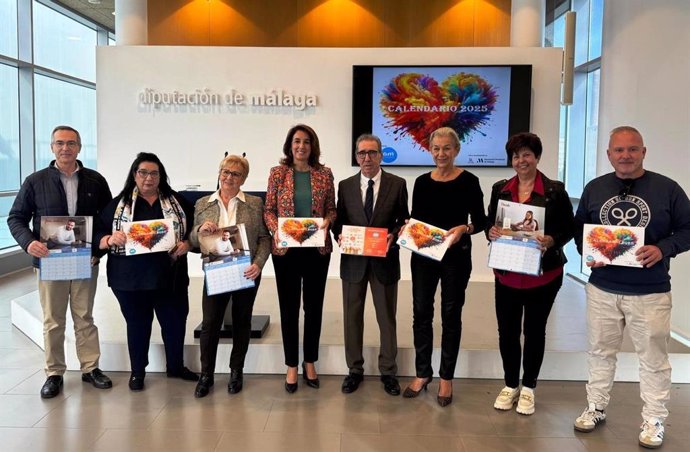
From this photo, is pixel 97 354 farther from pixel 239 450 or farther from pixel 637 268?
pixel 637 268

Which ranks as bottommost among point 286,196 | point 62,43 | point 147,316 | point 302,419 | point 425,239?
point 302,419

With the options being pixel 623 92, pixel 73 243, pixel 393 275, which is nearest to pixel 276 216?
pixel 393 275

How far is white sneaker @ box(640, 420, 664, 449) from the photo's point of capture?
2.70m

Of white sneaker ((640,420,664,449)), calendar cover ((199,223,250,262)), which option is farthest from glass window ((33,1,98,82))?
white sneaker ((640,420,664,449))

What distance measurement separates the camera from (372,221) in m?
3.16

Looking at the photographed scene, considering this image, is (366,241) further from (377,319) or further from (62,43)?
(62,43)

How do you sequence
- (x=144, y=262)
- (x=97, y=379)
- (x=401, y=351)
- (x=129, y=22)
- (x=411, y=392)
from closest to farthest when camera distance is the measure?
(x=144, y=262), (x=411, y=392), (x=97, y=379), (x=401, y=351), (x=129, y=22)

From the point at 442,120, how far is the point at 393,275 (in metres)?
3.26

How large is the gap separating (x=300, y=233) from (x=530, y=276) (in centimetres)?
129

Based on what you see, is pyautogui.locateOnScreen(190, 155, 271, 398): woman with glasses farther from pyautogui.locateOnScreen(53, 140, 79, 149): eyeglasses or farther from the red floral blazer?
pyautogui.locateOnScreen(53, 140, 79, 149): eyeglasses

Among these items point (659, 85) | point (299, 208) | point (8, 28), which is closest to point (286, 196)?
point (299, 208)

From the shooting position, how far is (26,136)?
8195 mm

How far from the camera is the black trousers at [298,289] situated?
3.17 m

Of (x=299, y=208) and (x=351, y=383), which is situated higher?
(x=299, y=208)
